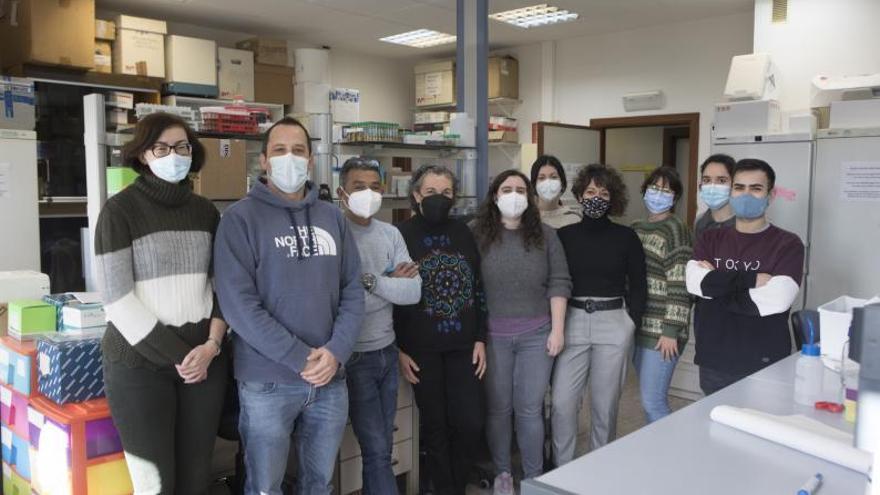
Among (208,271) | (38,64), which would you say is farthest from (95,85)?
(208,271)

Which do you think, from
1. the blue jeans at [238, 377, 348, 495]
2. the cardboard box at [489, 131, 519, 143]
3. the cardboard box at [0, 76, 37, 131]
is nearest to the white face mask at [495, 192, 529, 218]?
the blue jeans at [238, 377, 348, 495]

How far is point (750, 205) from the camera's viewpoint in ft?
7.90

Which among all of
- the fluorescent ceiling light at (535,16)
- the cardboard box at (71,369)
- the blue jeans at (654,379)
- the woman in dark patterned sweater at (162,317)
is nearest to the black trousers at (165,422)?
the woman in dark patterned sweater at (162,317)

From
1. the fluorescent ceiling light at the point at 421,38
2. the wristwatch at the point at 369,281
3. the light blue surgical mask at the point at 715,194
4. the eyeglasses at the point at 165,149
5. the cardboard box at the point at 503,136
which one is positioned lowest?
the wristwatch at the point at 369,281

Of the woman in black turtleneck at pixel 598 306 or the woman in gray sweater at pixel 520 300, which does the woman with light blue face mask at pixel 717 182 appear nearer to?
the woman in black turtleneck at pixel 598 306

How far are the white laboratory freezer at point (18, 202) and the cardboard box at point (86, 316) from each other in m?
2.51

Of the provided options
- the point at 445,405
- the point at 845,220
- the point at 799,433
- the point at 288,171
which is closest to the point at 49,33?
the point at 288,171

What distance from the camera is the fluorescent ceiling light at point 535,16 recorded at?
19.4 ft

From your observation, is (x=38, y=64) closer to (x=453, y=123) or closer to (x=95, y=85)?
(x=95, y=85)

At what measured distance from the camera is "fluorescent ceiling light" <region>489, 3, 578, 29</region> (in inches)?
233

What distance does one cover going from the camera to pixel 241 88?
6.24 metres

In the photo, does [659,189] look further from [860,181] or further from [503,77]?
[503,77]

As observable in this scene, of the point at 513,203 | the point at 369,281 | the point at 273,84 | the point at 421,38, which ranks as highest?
the point at 421,38

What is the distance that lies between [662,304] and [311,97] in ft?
15.6
